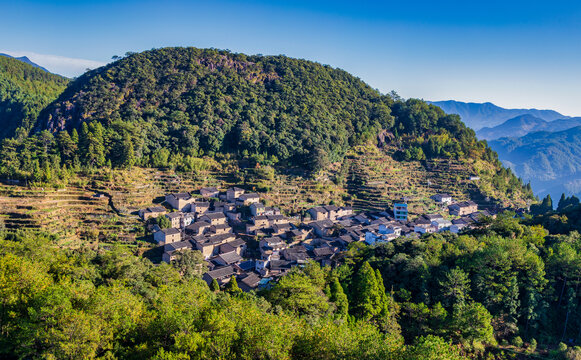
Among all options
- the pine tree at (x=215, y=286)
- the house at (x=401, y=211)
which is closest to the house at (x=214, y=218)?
the pine tree at (x=215, y=286)

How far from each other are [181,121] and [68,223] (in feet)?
77.9

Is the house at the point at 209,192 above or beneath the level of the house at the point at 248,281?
above

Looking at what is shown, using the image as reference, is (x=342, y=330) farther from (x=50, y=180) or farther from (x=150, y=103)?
(x=150, y=103)

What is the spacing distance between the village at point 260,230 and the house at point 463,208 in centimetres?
15

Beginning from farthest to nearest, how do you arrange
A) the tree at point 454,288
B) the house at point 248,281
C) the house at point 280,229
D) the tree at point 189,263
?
1. the house at point 280,229
2. the house at point 248,281
3. the tree at point 189,263
4. the tree at point 454,288

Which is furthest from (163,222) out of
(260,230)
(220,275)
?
(260,230)

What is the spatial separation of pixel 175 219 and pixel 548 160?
198 metres

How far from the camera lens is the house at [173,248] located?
29.4m

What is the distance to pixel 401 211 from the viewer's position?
145ft

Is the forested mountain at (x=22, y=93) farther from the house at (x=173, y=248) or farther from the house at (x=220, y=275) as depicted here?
the house at (x=220, y=275)

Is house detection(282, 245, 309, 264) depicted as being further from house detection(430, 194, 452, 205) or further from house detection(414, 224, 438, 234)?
house detection(430, 194, 452, 205)

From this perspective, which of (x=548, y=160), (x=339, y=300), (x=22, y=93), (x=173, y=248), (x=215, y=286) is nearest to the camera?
(x=339, y=300)

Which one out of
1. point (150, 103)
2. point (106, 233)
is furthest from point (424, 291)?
point (150, 103)

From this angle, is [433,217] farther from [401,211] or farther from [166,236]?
[166,236]
